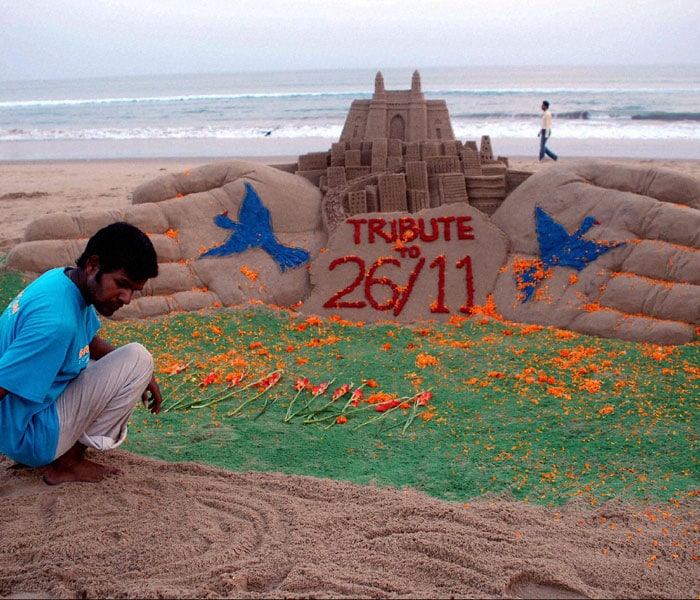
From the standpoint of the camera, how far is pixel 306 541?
2.65 metres

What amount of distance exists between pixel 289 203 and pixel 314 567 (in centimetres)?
530

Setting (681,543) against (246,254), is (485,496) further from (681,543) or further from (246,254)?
(246,254)

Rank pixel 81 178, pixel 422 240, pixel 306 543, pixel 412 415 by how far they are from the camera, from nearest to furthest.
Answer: pixel 306 543 → pixel 412 415 → pixel 422 240 → pixel 81 178

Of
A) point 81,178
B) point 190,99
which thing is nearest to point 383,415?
point 81,178

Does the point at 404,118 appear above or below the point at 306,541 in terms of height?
above

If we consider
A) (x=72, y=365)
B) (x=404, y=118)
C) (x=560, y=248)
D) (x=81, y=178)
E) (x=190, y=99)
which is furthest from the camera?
(x=190, y=99)

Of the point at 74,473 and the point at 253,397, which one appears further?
the point at 253,397

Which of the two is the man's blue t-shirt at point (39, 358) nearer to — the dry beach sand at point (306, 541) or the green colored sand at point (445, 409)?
the dry beach sand at point (306, 541)

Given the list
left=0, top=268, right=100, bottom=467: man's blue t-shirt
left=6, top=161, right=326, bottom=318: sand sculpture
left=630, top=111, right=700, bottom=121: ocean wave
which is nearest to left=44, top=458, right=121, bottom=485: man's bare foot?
left=0, top=268, right=100, bottom=467: man's blue t-shirt

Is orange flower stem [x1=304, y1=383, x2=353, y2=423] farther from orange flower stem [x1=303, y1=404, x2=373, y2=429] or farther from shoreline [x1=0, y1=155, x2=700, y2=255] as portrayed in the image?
shoreline [x1=0, y1=155, x2=700, y2=255]

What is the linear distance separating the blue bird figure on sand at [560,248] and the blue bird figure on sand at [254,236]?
2292 mm

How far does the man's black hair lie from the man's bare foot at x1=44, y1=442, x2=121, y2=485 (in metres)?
0.92

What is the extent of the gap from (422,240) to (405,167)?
3.32 feet

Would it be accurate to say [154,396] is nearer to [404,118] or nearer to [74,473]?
[74,473]
